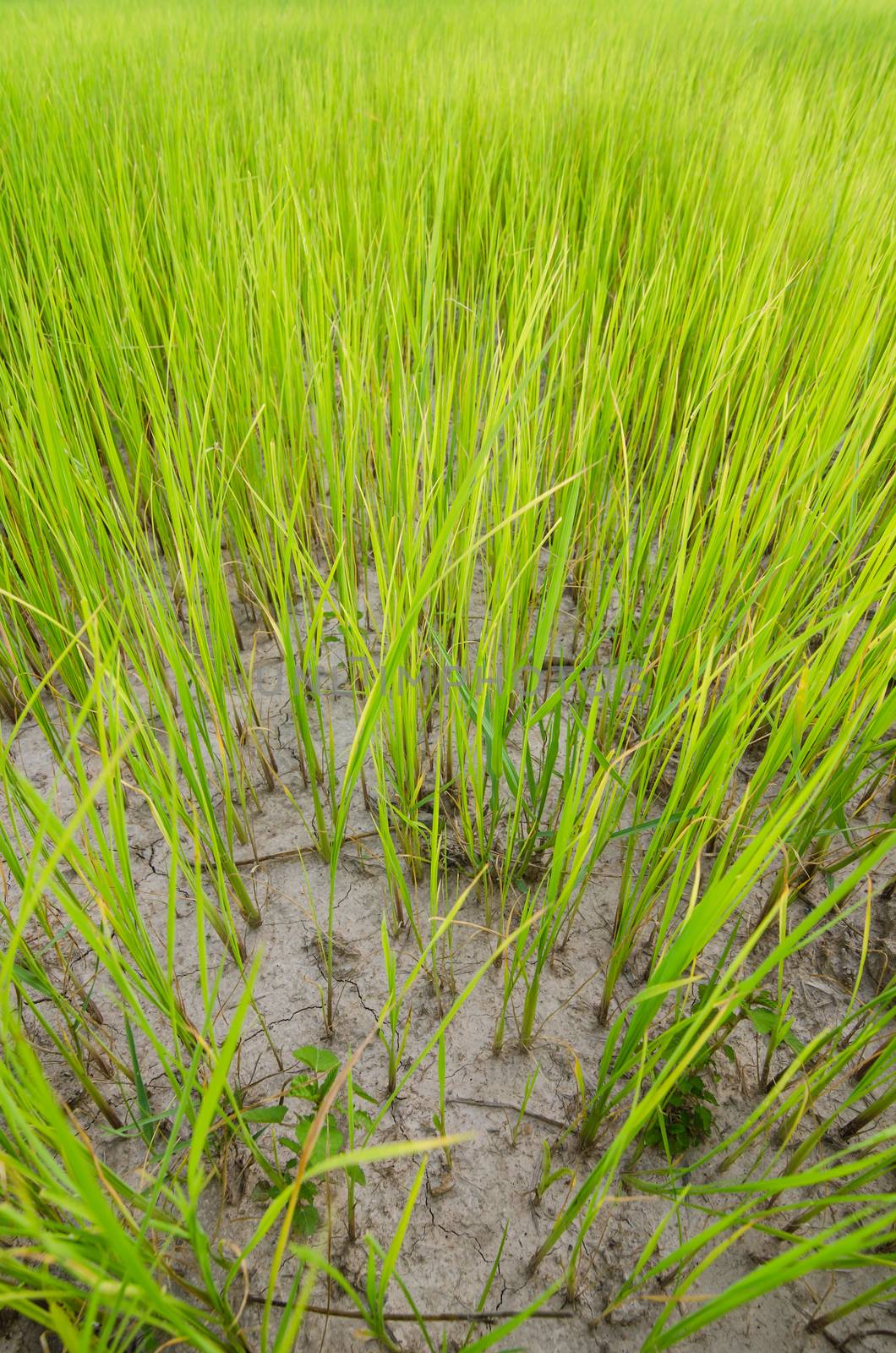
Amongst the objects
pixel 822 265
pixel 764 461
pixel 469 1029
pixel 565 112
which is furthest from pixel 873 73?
pixel 469 1029

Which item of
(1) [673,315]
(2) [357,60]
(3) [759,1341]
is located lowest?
(3) [759,1341]

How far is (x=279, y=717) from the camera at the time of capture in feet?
3.42

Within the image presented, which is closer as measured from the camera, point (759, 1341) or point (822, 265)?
point (759, 1341)

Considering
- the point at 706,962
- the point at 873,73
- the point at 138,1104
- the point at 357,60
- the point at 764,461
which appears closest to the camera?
the point at 138,1104

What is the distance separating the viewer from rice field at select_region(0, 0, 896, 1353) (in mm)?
517

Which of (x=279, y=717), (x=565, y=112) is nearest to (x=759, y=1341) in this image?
(x=279, y=717)

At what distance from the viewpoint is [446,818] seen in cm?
75

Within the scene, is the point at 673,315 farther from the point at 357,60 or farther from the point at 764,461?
the point at 357,60

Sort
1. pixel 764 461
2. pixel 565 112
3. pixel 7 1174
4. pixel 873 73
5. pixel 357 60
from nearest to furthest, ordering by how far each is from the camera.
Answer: pixel 7 1174 → pixel 764 461 → pixel 565 112 → pixel 357 60 → pixel 873 73

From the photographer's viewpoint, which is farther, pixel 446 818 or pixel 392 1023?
pixel 446 818

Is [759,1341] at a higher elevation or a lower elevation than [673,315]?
lower

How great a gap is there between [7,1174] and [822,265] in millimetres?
1730

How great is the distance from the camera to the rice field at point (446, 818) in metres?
0.52

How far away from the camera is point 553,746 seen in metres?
0.73
